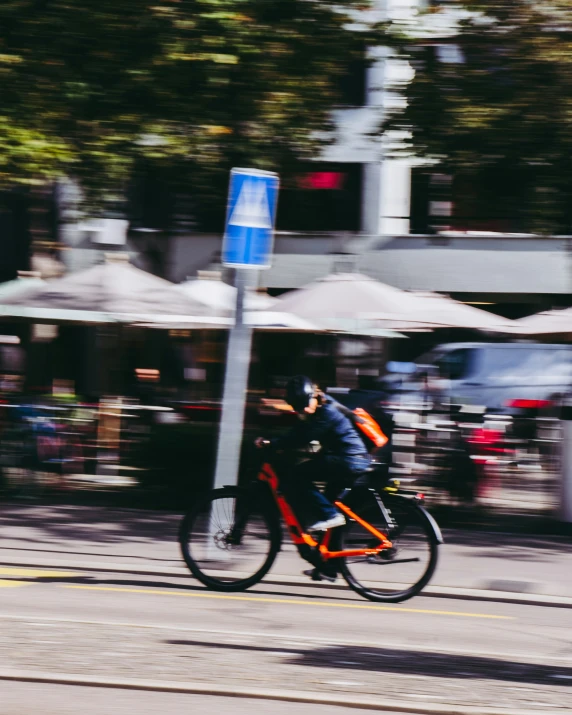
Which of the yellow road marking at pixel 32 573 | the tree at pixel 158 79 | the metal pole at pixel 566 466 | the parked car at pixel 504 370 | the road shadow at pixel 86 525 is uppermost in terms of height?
Answer: the tree at pixel 158 79

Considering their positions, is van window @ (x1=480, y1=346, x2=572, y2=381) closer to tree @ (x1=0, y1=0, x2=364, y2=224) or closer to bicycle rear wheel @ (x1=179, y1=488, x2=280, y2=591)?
tree @ (x1=0, y1=0, x2=364, y2=224)

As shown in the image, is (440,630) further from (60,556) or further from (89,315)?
(89,315)

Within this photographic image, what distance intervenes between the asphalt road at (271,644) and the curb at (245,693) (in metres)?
0.04

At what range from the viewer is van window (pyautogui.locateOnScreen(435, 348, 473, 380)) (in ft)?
63.3

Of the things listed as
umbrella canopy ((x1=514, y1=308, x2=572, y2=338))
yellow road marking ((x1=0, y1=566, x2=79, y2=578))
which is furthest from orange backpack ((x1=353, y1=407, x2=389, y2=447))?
umbrella canopy ((x1=514, y1=308, x2=572, y2=338))

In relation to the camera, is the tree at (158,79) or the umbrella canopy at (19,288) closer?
the tree at (158,79)

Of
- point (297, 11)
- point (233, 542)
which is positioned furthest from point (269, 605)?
point (297, 11)

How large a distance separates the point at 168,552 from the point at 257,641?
129 inches

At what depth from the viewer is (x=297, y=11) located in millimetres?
11195

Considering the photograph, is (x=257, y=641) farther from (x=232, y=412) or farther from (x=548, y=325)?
(x=548, y=325)

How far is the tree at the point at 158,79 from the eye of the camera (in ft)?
35.8

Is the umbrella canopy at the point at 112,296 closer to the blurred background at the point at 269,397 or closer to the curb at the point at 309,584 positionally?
the blurred background at the point at 269,397

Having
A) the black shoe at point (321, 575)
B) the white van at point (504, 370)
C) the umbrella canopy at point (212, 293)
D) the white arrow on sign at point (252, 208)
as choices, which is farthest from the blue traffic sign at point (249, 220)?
the white van at point (504, 370)

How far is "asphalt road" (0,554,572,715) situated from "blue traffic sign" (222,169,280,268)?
2.36m
